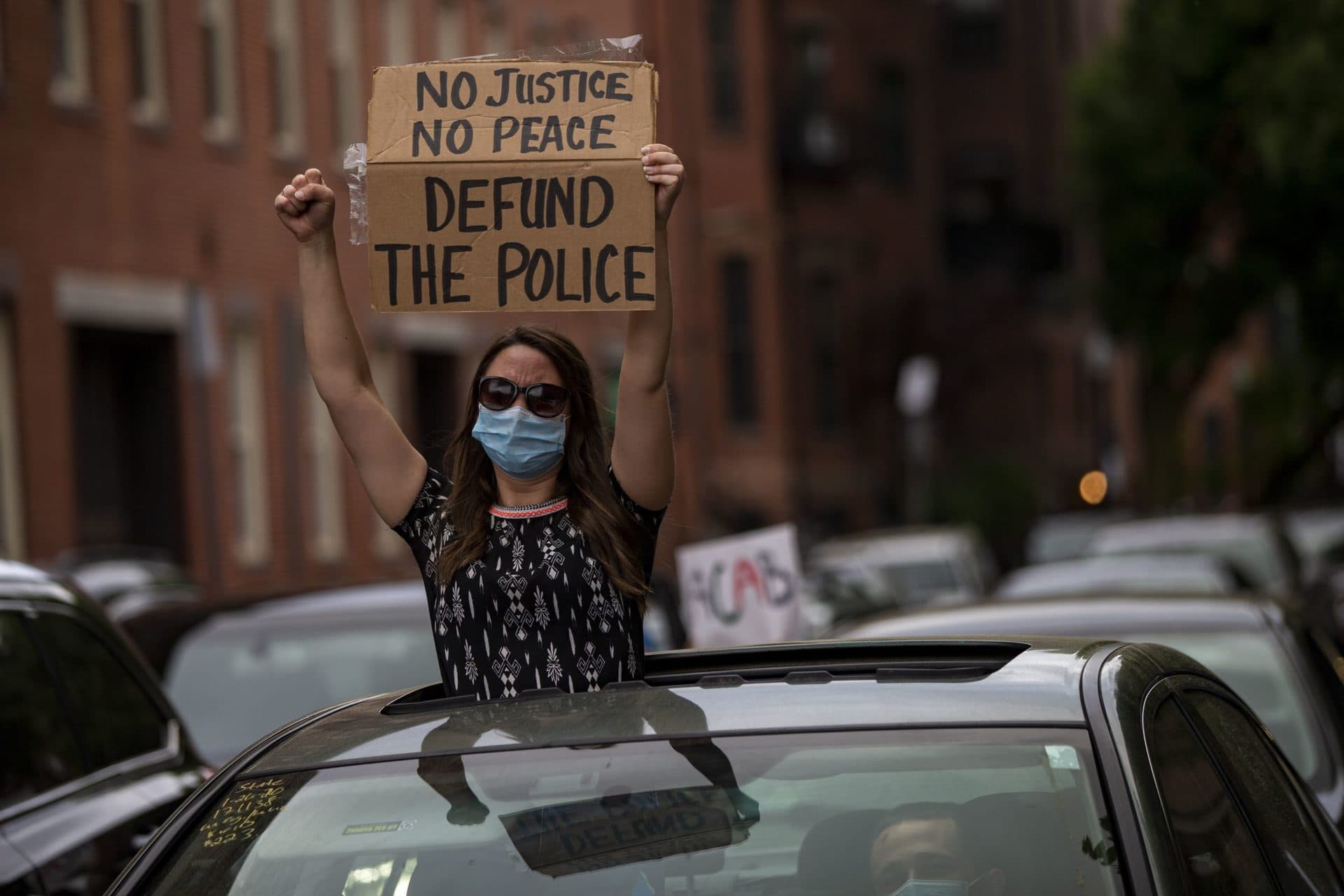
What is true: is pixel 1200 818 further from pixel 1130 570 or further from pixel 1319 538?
pixel 1319 538

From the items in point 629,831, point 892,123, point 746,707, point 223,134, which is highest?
point 892,123

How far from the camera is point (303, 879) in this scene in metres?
3.21

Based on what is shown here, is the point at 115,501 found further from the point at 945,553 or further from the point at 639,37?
the point at 639,37

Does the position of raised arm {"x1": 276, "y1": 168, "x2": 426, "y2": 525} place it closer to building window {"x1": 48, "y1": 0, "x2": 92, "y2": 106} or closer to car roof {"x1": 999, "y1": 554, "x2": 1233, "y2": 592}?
car roof {"x1": 999, "y1": 554, "x2": 1233, "y2": 592}

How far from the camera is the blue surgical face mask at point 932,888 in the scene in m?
3.19

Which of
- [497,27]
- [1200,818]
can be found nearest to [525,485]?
[1200,818]

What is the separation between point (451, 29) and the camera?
88.5ft

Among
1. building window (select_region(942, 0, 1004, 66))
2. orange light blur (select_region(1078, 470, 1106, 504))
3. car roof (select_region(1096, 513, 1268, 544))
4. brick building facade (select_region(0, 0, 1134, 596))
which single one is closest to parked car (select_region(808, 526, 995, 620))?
car roof (select_region(1096, 513, 1268, 544))

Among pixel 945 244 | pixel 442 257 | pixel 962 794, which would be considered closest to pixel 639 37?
pixel 442 257

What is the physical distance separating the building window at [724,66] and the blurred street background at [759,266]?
0.18ft

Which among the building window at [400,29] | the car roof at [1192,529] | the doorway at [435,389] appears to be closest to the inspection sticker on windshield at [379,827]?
the car roof at [1192,529]

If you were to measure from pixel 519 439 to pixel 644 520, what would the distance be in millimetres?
310

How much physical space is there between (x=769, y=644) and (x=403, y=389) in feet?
69.7

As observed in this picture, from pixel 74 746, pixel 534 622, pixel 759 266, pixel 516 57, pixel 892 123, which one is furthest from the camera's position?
pixel 892 123
